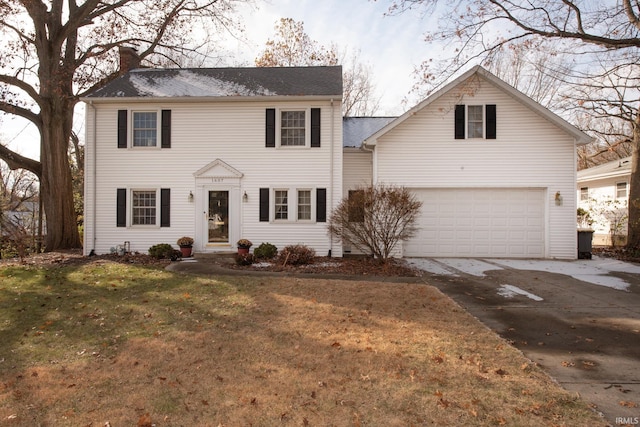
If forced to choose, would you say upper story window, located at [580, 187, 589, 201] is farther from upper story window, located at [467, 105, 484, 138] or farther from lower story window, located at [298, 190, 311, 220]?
lower story window, located at [298, 190, 311, 220]

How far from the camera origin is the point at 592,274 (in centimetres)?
1044

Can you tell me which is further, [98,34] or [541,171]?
[98,34]

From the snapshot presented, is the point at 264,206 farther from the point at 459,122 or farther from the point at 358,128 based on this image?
the point at 459,122

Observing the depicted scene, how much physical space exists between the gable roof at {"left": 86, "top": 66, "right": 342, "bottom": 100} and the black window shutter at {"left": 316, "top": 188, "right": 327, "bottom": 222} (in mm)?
3273

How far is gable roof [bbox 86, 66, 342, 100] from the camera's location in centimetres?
1359

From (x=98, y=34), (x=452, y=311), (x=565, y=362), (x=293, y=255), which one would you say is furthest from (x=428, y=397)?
(x=98, y=34)

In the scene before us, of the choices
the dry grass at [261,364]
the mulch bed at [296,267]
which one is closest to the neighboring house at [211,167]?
the mulch bed at [296,267]

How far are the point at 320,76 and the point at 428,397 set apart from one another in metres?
13.2

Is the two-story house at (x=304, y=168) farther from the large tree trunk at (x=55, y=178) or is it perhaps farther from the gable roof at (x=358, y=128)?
the large tree trunk at (x=55, y=178)

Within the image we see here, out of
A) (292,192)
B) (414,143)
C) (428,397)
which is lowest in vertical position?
(428,397)

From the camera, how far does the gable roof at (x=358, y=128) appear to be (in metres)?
15.2

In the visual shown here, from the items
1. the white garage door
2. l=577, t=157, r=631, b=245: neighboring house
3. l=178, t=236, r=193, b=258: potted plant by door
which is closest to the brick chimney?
l=178, t=236, r=193, b=258: potted plant by door

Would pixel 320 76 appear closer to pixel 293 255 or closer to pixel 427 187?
pixel 427 187

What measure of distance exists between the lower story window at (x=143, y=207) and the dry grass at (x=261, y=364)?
6354 mm
